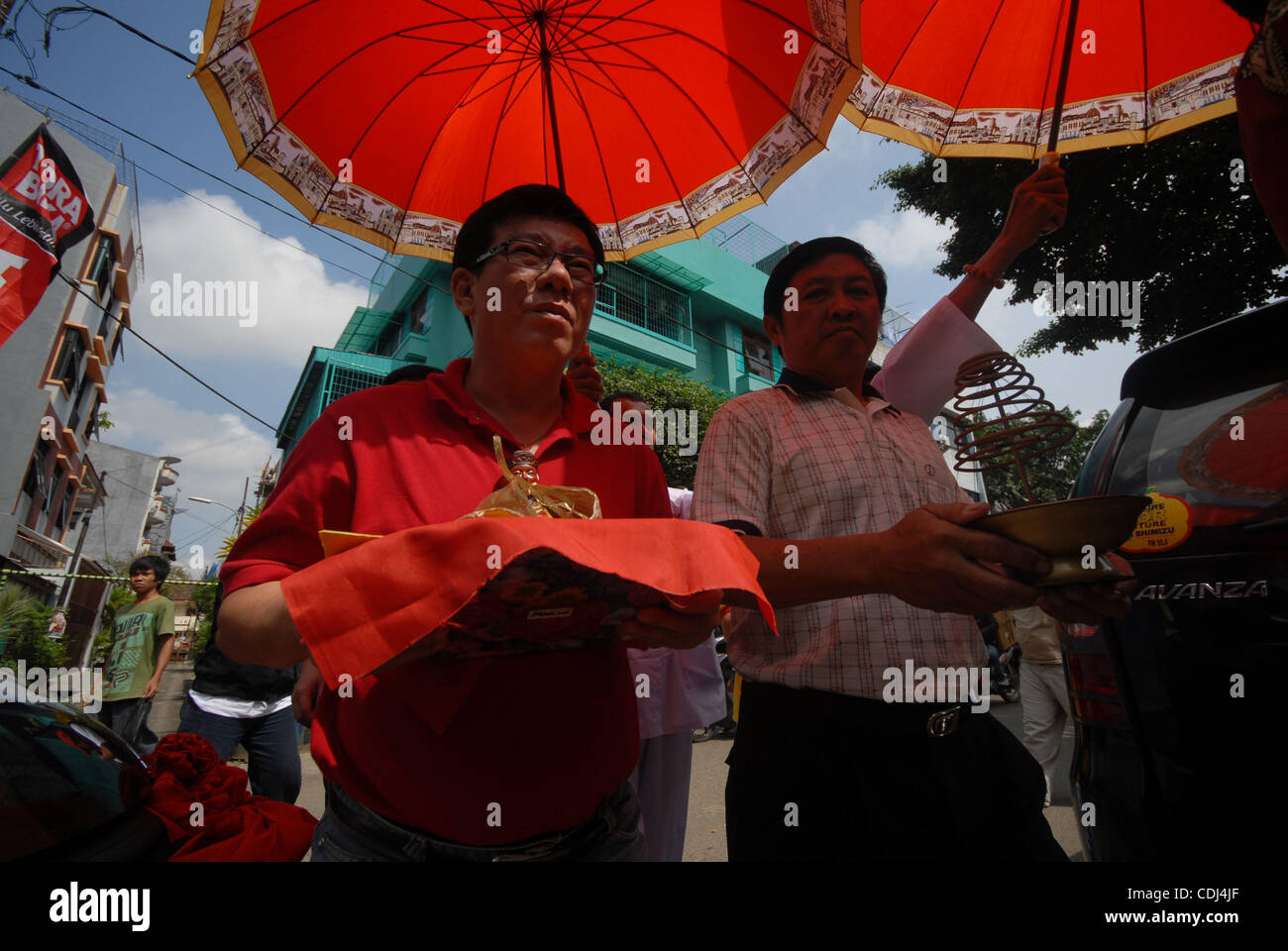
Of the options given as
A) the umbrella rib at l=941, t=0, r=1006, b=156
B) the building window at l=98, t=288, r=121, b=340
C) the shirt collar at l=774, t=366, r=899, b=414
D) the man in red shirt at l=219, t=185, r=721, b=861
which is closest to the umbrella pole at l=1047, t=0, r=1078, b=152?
the umbrella rib at l=941, t=0, r=1006, b=156

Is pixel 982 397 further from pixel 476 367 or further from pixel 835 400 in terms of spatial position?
pixel 476 367

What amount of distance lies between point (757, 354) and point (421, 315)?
461 inches

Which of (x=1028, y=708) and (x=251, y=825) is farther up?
(x=251, y=825)

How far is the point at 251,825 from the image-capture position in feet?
6.46

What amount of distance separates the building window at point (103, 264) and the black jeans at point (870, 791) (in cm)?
2110

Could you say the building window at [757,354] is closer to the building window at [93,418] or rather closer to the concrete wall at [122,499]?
the building window at [93,418]

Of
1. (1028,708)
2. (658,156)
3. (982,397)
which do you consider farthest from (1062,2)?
(1028,708)

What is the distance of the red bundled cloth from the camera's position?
6.04ft

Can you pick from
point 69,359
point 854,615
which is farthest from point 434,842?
point 69,359

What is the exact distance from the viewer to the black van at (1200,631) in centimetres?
141

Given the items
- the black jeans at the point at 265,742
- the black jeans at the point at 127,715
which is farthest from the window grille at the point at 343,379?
the black jeans at the point at 265,742

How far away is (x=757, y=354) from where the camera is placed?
23250 mm
